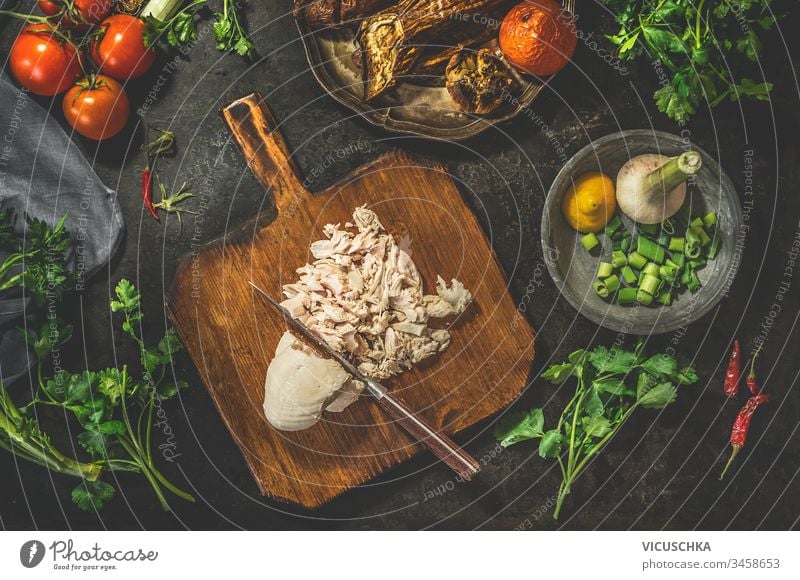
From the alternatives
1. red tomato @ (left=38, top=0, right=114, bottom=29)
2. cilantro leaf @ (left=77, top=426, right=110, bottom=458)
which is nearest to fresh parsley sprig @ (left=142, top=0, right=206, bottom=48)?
red tomato @ (left=38, top=0, right=114, bottom=29)

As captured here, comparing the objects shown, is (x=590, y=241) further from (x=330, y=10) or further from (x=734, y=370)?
(x=330, y=10)

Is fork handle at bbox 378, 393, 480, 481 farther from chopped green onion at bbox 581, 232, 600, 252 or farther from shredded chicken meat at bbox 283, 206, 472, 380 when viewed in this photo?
chopped green onion at bbox 581, 232, 600, 252

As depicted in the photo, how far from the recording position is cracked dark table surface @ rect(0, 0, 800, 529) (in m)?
1.49

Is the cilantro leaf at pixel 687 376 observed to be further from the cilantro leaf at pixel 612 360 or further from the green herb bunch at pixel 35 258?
the green herb bunch at pixel 35 258

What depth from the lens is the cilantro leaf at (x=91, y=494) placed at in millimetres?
1447

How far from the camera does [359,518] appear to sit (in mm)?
1522

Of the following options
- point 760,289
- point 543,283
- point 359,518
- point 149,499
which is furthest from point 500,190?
point 149,499

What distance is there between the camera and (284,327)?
4.85 feet

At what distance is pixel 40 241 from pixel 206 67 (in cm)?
57

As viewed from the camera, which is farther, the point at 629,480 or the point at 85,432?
the point at 629,480

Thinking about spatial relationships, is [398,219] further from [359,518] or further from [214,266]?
[359,518]

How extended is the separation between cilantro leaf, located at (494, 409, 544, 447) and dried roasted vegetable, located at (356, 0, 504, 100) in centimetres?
86

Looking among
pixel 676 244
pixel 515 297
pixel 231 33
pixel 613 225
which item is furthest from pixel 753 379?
pixel 231 33

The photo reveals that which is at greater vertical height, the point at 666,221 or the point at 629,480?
the point at 666,221
